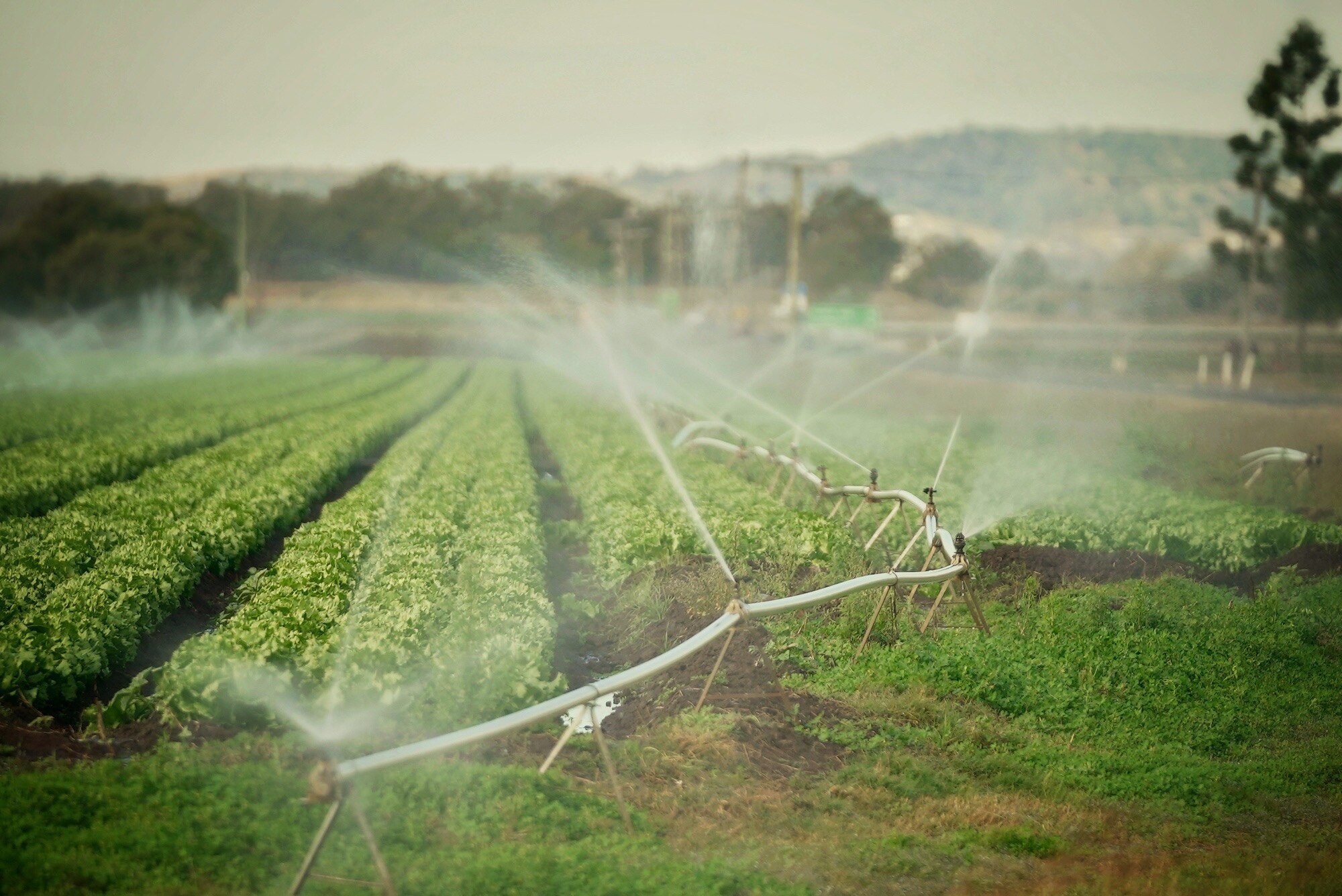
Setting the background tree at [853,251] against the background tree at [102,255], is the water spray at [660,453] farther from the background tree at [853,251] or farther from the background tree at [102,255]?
the background tree at [853,251]

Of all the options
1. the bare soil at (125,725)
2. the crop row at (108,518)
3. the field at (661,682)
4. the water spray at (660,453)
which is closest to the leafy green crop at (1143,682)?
the field at (661,682)

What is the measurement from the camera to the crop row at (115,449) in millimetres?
17594

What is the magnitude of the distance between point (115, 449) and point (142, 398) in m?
15.5

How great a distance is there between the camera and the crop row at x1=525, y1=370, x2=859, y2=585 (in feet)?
44.0

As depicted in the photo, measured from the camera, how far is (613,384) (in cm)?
4622

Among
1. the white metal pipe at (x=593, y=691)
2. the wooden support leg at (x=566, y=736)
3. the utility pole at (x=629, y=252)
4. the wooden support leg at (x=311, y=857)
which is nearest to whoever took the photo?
the wooden support leg at (x=311, y=857)

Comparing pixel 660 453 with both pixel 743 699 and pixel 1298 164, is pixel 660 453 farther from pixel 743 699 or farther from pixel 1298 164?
pixel 1298 164

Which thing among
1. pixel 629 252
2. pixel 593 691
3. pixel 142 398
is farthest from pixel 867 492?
pixel 629 252

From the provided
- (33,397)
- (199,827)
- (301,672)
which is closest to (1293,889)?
(199,827)

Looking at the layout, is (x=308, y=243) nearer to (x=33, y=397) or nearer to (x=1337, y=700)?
(x=33, y=397)

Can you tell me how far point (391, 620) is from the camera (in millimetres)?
9867

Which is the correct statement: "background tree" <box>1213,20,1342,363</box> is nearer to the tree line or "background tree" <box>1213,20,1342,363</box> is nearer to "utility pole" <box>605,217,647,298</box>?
the tree line

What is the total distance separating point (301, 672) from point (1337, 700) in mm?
8782

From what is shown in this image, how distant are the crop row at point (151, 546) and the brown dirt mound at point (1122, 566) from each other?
8.96 m
